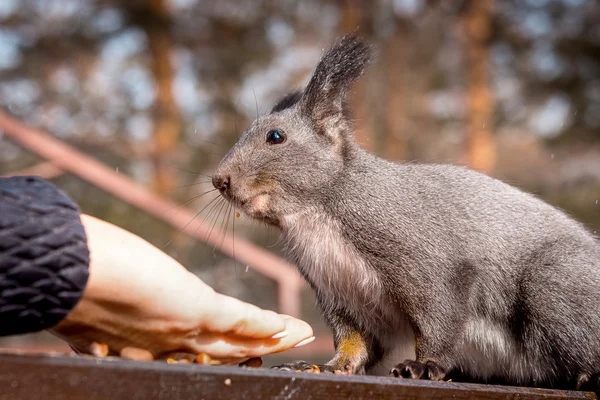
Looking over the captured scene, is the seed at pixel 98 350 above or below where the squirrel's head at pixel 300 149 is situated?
below

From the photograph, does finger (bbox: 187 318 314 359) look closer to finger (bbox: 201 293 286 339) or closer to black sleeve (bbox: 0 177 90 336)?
finger (bbox: 201 293 286 339)

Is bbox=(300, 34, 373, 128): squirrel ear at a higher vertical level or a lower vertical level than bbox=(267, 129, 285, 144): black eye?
higher

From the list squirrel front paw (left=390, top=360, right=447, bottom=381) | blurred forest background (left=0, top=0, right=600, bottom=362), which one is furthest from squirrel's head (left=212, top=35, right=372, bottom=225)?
blurred forest background (left=0, top=0, right=600, bottom=362)

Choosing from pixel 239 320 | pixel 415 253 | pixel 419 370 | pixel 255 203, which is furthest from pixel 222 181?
pixel 239 320

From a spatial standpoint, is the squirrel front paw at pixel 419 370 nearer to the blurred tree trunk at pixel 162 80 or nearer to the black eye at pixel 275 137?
the black eye at pixel 275 137

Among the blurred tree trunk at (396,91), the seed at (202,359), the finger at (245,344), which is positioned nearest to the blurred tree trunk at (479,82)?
the blurred tree trunk at (396,91)

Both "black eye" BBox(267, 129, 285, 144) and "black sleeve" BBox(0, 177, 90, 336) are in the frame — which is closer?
"black sleeve" BBox(0, 177, 90, 336)
